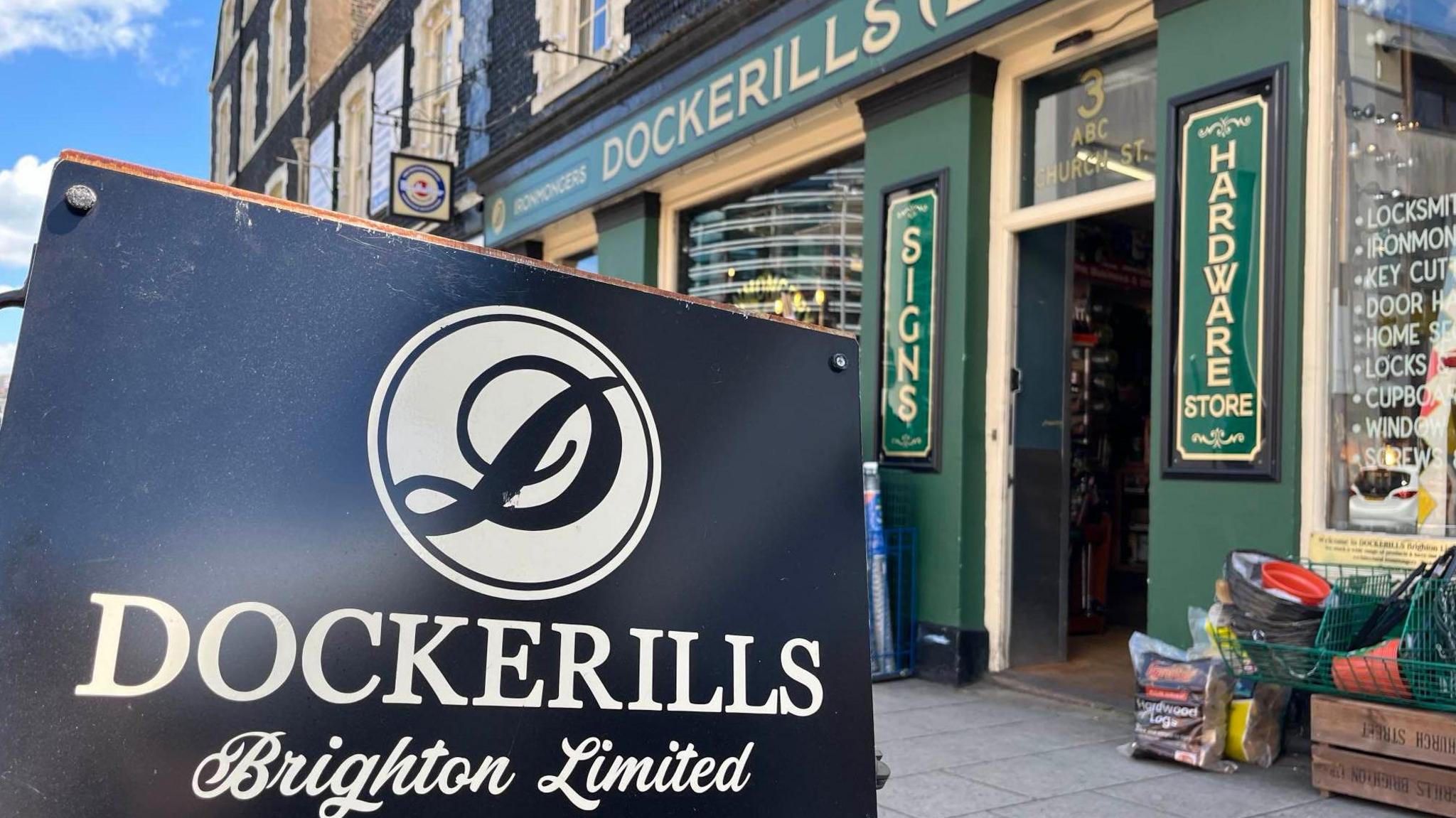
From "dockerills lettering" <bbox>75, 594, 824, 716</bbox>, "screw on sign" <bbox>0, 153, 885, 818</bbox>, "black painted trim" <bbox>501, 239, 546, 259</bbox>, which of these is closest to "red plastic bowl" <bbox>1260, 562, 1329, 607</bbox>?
"screw on sign" <bbox>0, 153, 885, 818</bbox>

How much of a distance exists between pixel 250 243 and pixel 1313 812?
12.9 feet

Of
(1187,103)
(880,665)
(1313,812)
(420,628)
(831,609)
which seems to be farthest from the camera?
(880,665)

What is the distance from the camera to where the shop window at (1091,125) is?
19.1 ft

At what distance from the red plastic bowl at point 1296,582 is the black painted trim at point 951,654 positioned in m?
2.17

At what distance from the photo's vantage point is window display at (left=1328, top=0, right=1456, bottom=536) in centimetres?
436

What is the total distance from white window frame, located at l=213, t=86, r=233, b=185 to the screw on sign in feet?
99.5

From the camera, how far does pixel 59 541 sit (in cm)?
130

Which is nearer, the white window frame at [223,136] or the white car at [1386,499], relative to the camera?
the white car at [1386,499]

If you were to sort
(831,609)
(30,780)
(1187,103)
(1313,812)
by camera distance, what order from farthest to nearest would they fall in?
(1187,103) < (1313,812) < (831,609) < (30,780)

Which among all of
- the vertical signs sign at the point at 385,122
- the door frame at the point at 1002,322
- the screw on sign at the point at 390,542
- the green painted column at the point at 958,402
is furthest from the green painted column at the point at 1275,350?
the vertical signs sign at the point at 385,122

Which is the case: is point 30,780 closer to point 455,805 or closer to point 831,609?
point 455,805

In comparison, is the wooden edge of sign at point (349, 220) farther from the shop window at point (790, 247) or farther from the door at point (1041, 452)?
the shop window at point (790, 247)

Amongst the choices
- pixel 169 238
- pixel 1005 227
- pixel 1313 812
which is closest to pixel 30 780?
pixel 169 238

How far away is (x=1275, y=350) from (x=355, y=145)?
16070 millimetres
